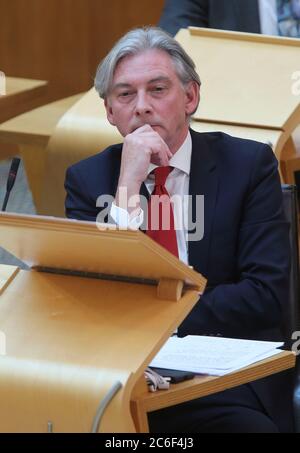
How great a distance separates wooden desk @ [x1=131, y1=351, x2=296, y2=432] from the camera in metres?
1.81

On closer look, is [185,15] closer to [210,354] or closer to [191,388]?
[210,354]

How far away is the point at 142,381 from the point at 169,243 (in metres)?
0.55

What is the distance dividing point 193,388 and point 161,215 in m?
0.61

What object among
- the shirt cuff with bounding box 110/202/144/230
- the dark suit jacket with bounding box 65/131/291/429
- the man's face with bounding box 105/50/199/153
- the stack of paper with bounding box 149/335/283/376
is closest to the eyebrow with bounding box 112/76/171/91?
the man's face with bounding box 105/50/199/153

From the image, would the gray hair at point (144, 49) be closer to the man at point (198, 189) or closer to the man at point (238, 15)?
the man at point (198, 189)

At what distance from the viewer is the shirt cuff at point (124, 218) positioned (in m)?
2.29

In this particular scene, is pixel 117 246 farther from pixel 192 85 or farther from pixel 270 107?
pixel 270 107

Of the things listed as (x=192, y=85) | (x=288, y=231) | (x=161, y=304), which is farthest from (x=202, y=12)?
(x=161, y=304)

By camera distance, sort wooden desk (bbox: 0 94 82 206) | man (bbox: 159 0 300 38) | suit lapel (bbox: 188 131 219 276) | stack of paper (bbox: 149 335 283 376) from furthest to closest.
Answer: wooden desk (bbox: 0 94 82 206) < man (bbox: 159 0 300 38) < suit lapel (bbox: 188 131 219 276) < stack of paper (bbox: 149 335 283 376)

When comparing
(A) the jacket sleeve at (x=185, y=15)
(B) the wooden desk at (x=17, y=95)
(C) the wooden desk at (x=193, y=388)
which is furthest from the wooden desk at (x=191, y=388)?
(B) the wooden desk at (x=17, y=95)

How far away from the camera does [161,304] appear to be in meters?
1.89

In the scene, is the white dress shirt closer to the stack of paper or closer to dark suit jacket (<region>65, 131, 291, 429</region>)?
dark suit jacket (<region>65, 131, 291, 429</region>)

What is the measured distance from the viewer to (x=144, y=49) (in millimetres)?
2508

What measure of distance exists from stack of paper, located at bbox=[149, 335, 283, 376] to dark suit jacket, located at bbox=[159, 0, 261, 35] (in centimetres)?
189
